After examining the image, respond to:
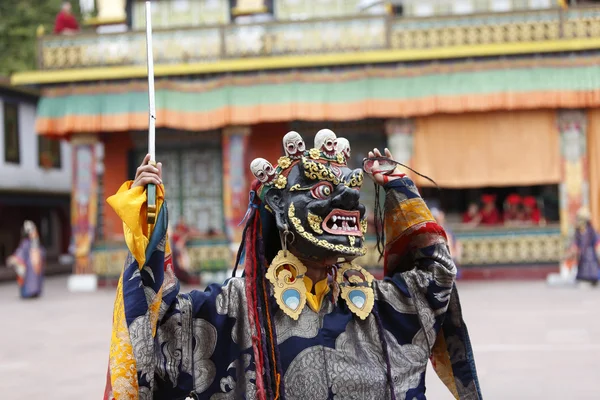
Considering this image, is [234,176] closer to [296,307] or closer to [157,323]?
[296,307]

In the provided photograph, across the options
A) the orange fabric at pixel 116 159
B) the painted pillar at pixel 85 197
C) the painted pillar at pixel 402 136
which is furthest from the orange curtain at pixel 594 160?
the painted pillar at pixel 85 197

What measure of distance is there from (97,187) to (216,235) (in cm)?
269

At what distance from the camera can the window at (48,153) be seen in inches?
999

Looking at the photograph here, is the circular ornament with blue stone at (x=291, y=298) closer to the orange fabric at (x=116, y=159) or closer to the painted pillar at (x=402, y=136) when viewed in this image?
the painted pillar at (x=402, y=136)

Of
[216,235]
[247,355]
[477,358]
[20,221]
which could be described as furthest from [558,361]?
[20,221]

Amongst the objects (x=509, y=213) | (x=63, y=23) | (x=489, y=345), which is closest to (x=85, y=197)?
(x=63, y=23)

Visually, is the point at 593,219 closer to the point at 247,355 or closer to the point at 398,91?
the point at 398,91

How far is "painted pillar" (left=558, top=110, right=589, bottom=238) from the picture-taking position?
1612 centimetres

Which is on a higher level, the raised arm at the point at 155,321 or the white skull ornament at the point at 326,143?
the white skull ornament at the point at 326,143

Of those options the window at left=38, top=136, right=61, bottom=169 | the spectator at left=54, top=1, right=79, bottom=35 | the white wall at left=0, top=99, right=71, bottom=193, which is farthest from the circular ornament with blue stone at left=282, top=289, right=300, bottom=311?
the window at left=38, top=136, right=61, bottom=169

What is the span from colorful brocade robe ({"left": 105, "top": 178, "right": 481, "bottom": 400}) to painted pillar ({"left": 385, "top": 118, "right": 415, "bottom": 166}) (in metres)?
13.2

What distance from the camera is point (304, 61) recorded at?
A: 1631 centimetres

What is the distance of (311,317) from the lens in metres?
3.14

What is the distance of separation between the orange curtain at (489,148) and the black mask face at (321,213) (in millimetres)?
→ 13228
